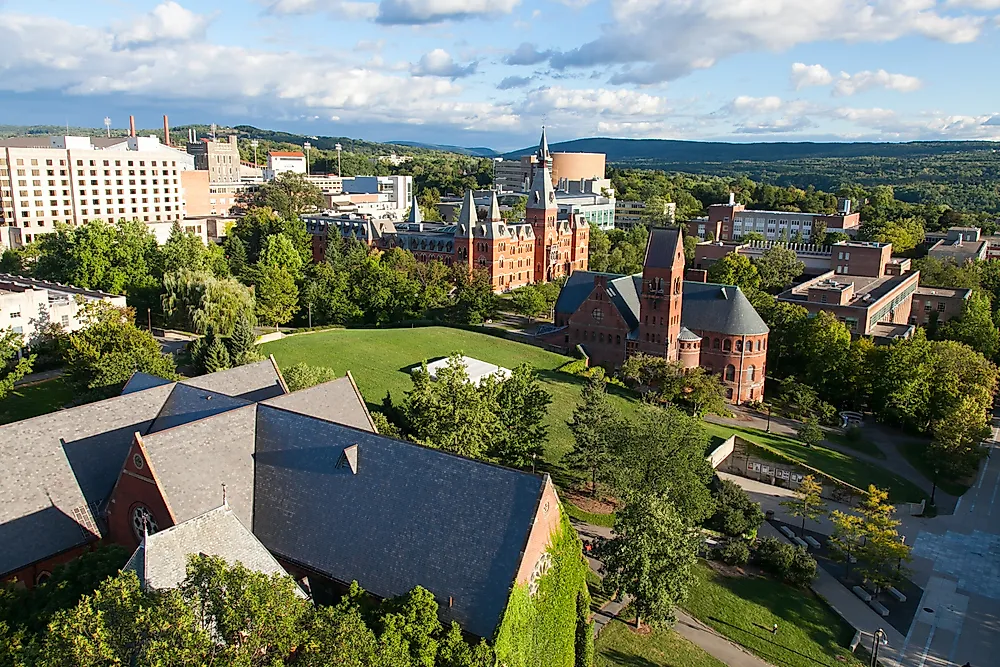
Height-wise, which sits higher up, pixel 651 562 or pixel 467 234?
pixel 467 234

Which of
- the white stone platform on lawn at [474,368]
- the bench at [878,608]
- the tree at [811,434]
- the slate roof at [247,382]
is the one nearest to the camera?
the slate roof at [247,382]

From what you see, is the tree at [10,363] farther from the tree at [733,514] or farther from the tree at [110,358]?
the tree at [733,514]

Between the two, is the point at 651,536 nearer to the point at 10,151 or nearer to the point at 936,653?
the point at 936,653

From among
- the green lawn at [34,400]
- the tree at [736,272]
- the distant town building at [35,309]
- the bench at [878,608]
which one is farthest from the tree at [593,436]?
the tree at [736,272]

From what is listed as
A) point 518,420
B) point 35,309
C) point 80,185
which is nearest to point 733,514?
point 518,420

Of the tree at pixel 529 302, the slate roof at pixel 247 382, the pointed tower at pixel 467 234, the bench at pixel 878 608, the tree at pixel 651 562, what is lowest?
the bench at pixel 878 608

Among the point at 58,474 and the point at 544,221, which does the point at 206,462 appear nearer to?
the point at 58,474

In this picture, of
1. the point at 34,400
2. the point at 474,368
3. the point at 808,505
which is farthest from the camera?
the point at 474,368
